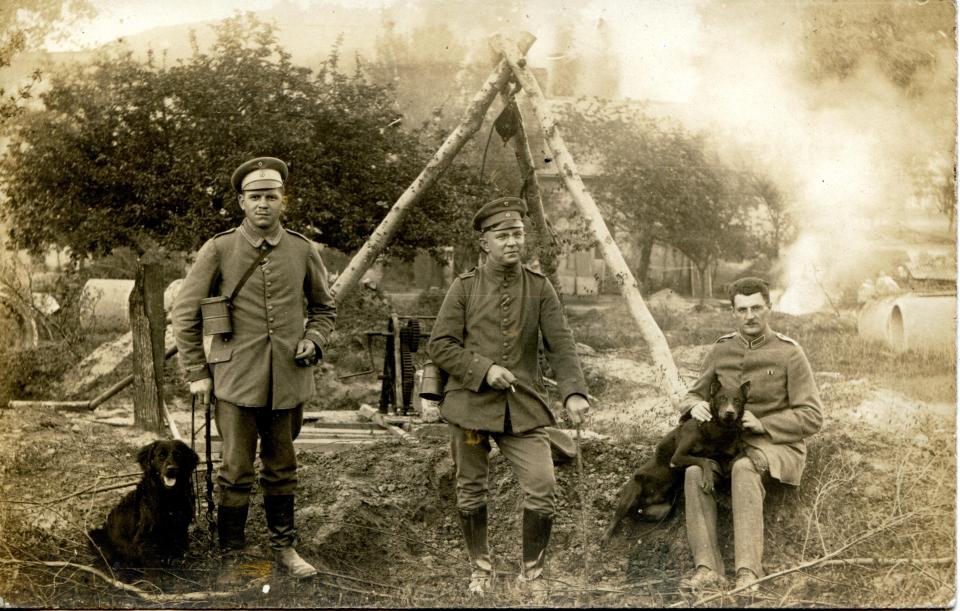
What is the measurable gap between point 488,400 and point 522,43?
2833 millimetres

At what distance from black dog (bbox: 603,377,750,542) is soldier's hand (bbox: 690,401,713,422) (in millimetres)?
27

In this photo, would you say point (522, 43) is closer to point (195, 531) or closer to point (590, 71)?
point (590, 71)

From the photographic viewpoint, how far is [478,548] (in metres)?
4.18

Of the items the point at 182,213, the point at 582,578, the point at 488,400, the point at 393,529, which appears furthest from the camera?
the point at 182,213

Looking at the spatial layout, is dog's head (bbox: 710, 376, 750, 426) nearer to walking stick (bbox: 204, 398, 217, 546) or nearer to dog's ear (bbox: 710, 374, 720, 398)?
dog's ear (bbox: 710, 374, 720, 398)

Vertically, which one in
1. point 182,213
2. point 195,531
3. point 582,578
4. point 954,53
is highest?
point 954,53

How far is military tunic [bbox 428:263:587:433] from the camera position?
405cm

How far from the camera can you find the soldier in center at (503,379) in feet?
13.2

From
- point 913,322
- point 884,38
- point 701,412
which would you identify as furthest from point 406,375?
point 884,38

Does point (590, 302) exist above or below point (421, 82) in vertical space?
below

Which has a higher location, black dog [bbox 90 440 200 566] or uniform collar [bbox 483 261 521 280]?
uniform collar [bbox 483 261 521 280]

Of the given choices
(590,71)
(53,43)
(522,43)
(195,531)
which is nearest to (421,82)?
(522,43)

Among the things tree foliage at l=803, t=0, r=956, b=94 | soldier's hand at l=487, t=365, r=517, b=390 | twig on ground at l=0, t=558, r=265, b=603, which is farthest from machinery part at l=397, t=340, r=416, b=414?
tree foliage at l=803, t=0, r=956, b=94

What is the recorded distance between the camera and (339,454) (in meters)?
5.55
